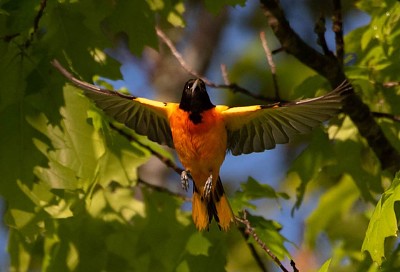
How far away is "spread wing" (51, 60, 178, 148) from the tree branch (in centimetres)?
71

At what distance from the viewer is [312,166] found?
3707 millimetres

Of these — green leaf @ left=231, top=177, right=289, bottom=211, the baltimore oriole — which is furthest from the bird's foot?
green leaf @ left=231, top=177, right=289, bottom=211

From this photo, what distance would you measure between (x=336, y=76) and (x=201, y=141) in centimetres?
73

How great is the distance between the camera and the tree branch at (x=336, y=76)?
3395mm

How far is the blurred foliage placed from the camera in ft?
10.1

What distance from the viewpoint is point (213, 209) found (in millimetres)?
3178

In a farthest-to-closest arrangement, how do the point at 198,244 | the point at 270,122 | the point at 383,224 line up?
the point at 198,244 < the point at 270,122 < the point at 383,224

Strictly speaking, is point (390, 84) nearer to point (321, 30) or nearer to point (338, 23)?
point (338, 23)

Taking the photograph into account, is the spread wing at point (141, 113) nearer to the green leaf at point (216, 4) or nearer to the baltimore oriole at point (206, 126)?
the baltimore oriole at point (206, 126)

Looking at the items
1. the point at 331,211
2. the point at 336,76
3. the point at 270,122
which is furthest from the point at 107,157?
the point at 331,211

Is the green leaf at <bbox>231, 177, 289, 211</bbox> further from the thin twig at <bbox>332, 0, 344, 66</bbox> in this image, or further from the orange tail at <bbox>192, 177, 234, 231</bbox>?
the thin twig at <bbox>332, 0, 344, 66</bbox>

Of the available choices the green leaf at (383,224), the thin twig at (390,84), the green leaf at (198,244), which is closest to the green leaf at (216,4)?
the thin twig at (390,84)

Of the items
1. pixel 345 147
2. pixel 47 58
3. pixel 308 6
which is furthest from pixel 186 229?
pixel 308 6

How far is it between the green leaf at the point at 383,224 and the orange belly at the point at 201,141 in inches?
27.9
